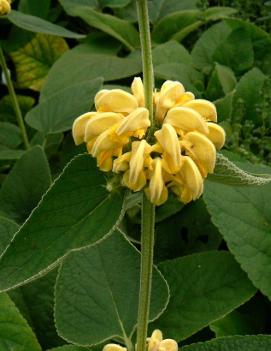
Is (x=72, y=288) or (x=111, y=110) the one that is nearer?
(x=111, y=110)

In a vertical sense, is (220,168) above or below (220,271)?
above

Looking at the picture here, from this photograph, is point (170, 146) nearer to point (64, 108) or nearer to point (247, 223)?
point (247, 223)

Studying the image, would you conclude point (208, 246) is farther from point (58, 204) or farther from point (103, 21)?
point (103, 21)

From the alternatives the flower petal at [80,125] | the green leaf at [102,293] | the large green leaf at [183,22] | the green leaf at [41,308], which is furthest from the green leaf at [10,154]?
the flower petal at [80,125]

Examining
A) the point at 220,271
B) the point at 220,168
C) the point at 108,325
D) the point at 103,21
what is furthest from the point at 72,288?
the point at 103,21

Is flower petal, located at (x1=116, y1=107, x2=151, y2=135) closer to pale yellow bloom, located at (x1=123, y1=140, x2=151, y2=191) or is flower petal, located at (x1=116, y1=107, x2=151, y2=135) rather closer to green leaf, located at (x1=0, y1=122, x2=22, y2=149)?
pale yellow bloom, located at (x1=123, y1=140, x2=151, y2=191)

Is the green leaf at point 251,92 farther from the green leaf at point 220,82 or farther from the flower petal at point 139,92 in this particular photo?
the flower petal at point 139,92

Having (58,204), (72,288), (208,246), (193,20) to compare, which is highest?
(58,204)
